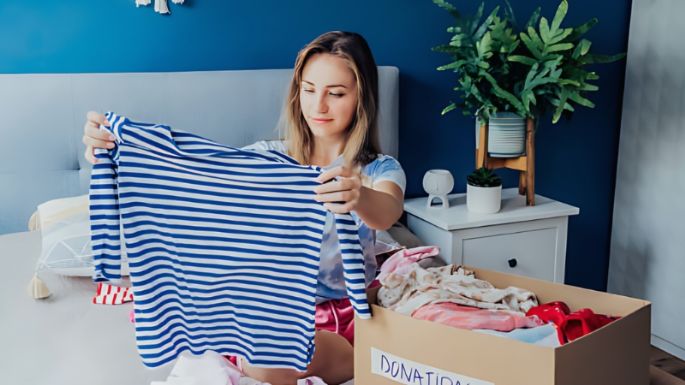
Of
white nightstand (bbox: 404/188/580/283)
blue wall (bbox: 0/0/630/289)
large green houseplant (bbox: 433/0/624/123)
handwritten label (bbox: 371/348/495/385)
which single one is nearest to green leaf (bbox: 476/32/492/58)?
large green houseplant (bbox: 433/0/624/123)

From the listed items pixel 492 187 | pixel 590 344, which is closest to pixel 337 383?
pixel 590 344

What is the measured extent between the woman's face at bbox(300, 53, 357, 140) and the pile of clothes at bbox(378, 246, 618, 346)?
1.31 ft

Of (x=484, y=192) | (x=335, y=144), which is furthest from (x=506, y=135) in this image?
(x=335, y=144)

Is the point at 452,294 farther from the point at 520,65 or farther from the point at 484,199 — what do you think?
the point at 520,65

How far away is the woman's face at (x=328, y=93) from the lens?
1553 mm

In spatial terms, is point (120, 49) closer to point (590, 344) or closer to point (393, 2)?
point (393, 2)

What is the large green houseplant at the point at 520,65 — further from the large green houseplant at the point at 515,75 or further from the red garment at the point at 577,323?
the red garment at the point at 577,323

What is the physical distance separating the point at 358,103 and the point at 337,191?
53 cm

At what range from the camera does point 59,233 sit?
1.74 meters

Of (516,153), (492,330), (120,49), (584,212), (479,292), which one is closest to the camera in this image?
(492,330)

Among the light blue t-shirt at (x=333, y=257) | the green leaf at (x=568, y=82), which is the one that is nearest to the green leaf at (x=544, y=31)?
the green leaf at (x=568, y=82)

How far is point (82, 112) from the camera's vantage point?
7.01 feet

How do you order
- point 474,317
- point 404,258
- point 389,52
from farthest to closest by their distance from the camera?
1. point 389,52
2. point 404,258
3. point 474,317

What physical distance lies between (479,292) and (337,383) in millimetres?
345
